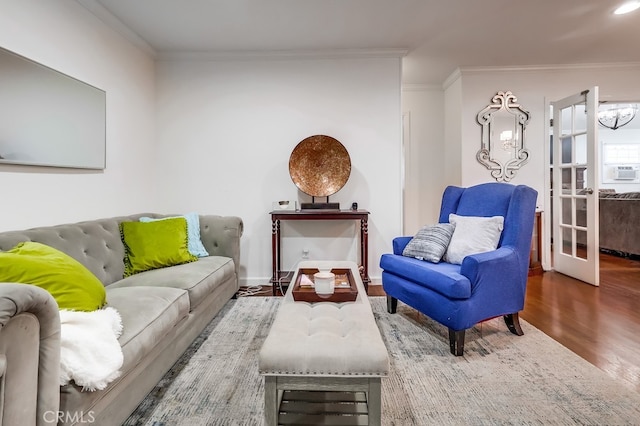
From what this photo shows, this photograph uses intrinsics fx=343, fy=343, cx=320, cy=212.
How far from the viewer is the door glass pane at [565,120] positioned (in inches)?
159

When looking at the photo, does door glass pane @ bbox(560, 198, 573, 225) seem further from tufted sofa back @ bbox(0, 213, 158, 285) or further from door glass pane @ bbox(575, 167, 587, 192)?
tufted sofa back @ bbox(0, 213, 158, 285)

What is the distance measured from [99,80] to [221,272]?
1871 mm

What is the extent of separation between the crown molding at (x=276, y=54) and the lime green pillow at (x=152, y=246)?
199 cm

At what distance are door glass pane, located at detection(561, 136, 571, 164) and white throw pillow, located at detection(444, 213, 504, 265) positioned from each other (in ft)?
7.65

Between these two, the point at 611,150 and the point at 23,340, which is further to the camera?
the point at 611,150

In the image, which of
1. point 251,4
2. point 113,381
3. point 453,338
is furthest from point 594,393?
point 251,4

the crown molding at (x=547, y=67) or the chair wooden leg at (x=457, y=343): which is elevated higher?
the crown molding at (x=547, y=67)

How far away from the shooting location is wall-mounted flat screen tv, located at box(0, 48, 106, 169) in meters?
1.94

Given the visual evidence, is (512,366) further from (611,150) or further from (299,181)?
(611,150)

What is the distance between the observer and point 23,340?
94 cm

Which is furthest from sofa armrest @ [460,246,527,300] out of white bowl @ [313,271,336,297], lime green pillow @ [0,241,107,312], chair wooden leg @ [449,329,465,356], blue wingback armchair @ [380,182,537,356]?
lime green pillow @ [0,241,107,312]

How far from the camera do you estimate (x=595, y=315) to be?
2.72m

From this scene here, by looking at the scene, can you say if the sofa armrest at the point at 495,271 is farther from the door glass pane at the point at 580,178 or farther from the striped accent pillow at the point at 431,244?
the door glass pane at the point at 580,178

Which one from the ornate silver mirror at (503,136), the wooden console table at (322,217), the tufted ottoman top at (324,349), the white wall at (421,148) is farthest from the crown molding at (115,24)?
the ornate silver mirror at (503,136)
